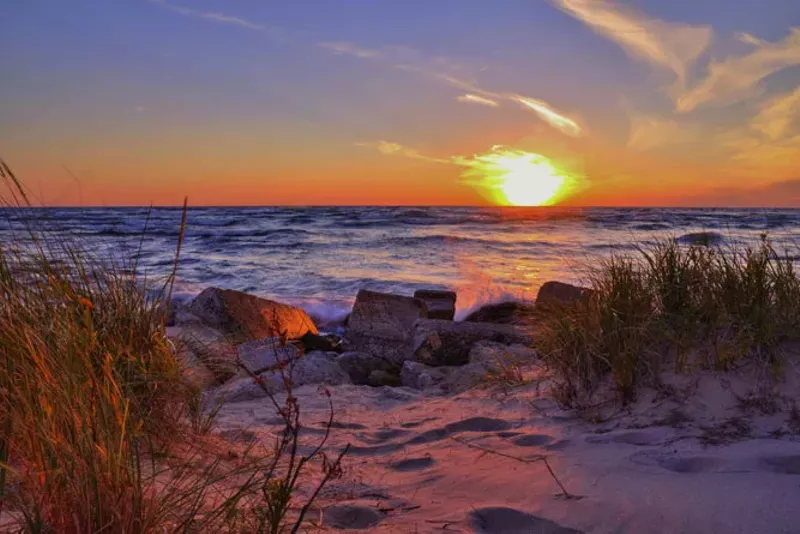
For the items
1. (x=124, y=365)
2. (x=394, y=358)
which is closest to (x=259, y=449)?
(x=124, y=365)

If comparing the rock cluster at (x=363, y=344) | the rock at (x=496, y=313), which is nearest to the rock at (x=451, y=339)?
the rock cluster at (x=363, y=344)

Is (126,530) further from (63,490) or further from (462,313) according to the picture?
(462,313)

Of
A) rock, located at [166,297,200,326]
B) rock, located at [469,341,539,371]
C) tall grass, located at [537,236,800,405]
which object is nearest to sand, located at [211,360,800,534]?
tall grass, located at [537,236,800,405]

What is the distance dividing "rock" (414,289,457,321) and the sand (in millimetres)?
5106

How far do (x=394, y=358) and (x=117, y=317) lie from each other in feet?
14.9

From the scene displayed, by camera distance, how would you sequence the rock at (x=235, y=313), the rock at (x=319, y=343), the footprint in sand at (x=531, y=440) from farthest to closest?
1. the rock at (x=319, y=343)
2. the rock at (x=235, y=313)
3. the footprint in sand at (x=531, y=440)

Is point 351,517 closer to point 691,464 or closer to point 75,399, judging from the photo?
point 75,399

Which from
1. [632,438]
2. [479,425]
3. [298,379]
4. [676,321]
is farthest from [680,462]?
[298,379]

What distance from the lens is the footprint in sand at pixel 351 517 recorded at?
8.24 ft

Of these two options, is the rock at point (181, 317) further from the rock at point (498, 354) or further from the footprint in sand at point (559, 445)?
the footprint in sand at point (559, 445)

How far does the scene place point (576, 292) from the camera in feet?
25.3

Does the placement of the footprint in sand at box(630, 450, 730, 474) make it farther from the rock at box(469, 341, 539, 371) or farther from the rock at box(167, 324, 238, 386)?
the rock at box(167, 324, 238, 386)

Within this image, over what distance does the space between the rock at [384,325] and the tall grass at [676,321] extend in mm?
3389

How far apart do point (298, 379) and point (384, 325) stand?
220cm
